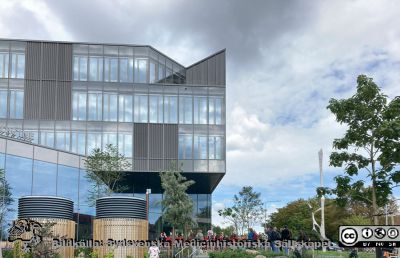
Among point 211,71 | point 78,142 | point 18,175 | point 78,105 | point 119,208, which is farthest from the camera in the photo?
point 211,71

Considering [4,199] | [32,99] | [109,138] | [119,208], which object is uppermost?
[32,99]

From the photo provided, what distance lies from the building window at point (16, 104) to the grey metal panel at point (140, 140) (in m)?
11.7

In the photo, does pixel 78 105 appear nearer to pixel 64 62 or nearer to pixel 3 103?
pixel 64 62

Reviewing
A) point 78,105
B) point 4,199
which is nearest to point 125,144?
point 78,105

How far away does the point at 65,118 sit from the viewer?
60.9 metres

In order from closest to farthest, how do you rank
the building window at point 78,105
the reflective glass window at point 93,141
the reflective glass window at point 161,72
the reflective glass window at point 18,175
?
the reflective glass window at point 18,175
the reflective glass window at point 93,141
the building window at point 78,105
the reflective glass window at point 161,72

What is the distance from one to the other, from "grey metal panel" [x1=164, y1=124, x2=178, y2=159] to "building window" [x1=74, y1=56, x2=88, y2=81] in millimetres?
10231

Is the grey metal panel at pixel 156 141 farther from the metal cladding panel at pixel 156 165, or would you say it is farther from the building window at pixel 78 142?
the building window at pixel 78 142

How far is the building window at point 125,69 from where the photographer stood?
6262 centimetres

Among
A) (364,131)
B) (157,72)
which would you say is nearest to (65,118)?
(157,72)

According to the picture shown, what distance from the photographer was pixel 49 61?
62188 mm

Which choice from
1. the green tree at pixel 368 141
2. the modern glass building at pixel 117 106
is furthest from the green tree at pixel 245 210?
the green tree at pixel 368 141

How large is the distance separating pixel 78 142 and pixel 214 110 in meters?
14.3

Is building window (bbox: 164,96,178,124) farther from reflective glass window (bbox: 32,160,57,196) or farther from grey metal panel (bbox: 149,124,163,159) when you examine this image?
reflective glass window (bbox: 32,160,57,196)
